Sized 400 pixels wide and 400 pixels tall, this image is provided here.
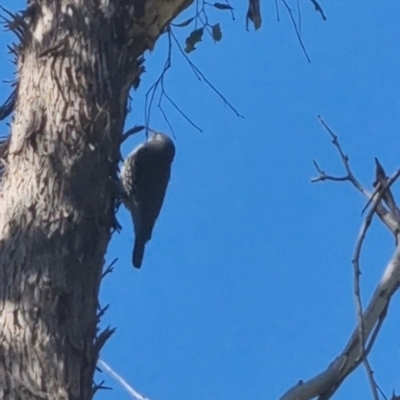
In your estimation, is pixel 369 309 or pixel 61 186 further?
pixel 61 186

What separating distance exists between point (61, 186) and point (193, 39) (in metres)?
1.52

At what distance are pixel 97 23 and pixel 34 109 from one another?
0.32 m

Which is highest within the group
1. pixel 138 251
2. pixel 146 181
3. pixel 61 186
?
pixel 146 181

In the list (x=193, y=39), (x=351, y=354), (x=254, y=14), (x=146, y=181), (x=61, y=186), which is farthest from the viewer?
(x=146, y=181)

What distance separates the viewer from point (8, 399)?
246 centimetres

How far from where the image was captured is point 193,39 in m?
4.17

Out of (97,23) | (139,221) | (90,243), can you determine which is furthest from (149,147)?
(90,243)

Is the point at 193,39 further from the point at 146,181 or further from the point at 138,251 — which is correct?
the point at 138,251

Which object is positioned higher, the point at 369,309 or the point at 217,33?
the point at 217,33

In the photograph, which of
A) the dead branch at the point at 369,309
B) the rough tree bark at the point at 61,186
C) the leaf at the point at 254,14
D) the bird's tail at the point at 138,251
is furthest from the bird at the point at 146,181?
the dead branch at the point at 369,309

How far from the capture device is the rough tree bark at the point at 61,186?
2549 millimetres

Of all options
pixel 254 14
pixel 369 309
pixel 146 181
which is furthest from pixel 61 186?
pixel 146 181

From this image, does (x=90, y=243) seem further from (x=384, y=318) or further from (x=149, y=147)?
(x=149, y=147)

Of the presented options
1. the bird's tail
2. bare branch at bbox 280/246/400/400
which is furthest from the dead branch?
the bird's tail
